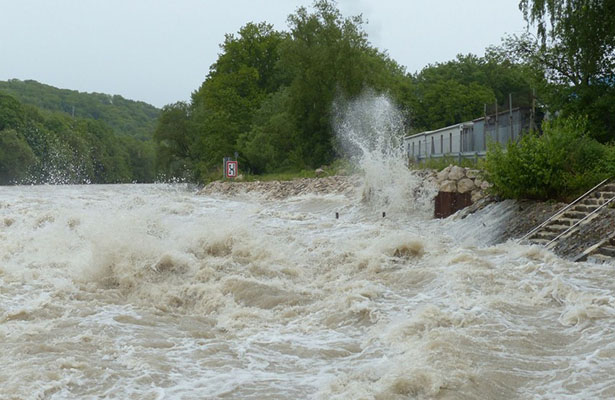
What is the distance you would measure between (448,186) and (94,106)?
457ft

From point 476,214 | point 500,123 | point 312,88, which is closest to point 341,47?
point 312,88

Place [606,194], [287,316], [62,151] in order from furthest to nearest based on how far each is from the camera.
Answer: [62,151]
[606,194]
[287,316]

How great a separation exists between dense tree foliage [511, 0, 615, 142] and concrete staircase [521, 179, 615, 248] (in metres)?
7.29

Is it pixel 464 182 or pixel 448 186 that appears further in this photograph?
pixel 448 186

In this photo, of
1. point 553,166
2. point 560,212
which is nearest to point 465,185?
point 553,166

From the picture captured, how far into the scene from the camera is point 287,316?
889cm

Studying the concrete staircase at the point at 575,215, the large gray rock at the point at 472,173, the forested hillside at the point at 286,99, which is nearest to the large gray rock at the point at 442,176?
the large gray rock at the point at 472,173

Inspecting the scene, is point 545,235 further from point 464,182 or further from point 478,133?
point 478,133

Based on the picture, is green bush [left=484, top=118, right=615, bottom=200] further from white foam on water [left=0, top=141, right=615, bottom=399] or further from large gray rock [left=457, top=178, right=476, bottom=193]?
large gray rock [left=457, top=178, right=476, bottom=193]

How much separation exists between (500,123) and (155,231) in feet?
87.7

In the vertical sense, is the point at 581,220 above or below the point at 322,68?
below

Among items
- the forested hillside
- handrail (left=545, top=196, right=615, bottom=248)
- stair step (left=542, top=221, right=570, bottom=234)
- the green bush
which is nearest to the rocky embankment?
the green bush

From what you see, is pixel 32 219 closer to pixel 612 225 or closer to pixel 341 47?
pixel 612 225

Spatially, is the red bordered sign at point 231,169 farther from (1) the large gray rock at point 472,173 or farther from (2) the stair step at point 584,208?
(2) the stair step at point 584,208
